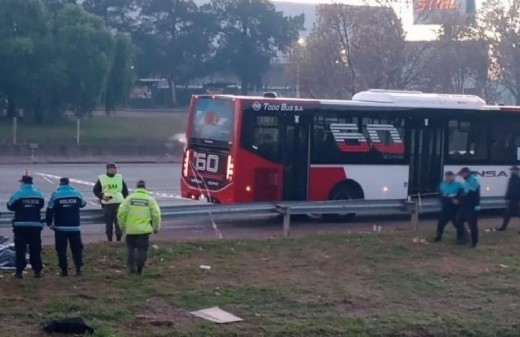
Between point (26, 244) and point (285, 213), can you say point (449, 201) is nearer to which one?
point (285, 213)

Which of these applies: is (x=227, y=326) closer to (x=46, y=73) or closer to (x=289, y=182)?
(x=289, y=182)

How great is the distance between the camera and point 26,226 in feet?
50.2

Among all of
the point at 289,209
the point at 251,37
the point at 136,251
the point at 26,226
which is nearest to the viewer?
the point at 26,226

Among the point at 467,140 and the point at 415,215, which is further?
the point at 467,140

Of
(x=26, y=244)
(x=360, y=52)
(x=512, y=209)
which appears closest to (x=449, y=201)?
(x=512, y=209)

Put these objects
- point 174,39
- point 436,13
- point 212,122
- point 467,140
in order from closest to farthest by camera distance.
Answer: point 212,122 → point 467,140 → point 436,13 → point 174,39

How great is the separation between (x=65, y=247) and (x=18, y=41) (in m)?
37.3

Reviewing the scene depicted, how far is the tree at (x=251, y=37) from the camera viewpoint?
72.6 meters

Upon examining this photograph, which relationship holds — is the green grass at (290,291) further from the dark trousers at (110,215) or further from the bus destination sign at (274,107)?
the bus destination sign at (274,107)

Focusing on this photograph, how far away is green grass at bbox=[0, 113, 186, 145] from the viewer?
49688 mm

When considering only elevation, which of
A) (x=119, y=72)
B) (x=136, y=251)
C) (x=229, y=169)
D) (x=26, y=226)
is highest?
(x=119, y=72)

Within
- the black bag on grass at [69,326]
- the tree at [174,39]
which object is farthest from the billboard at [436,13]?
the black bag on grass at [69,326]

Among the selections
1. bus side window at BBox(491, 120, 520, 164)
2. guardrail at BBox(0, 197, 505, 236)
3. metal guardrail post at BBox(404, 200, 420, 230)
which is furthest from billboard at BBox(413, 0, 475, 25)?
metal guardrail post at BBox(404, 200, 420, 230)

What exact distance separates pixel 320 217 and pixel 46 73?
30.0 m
